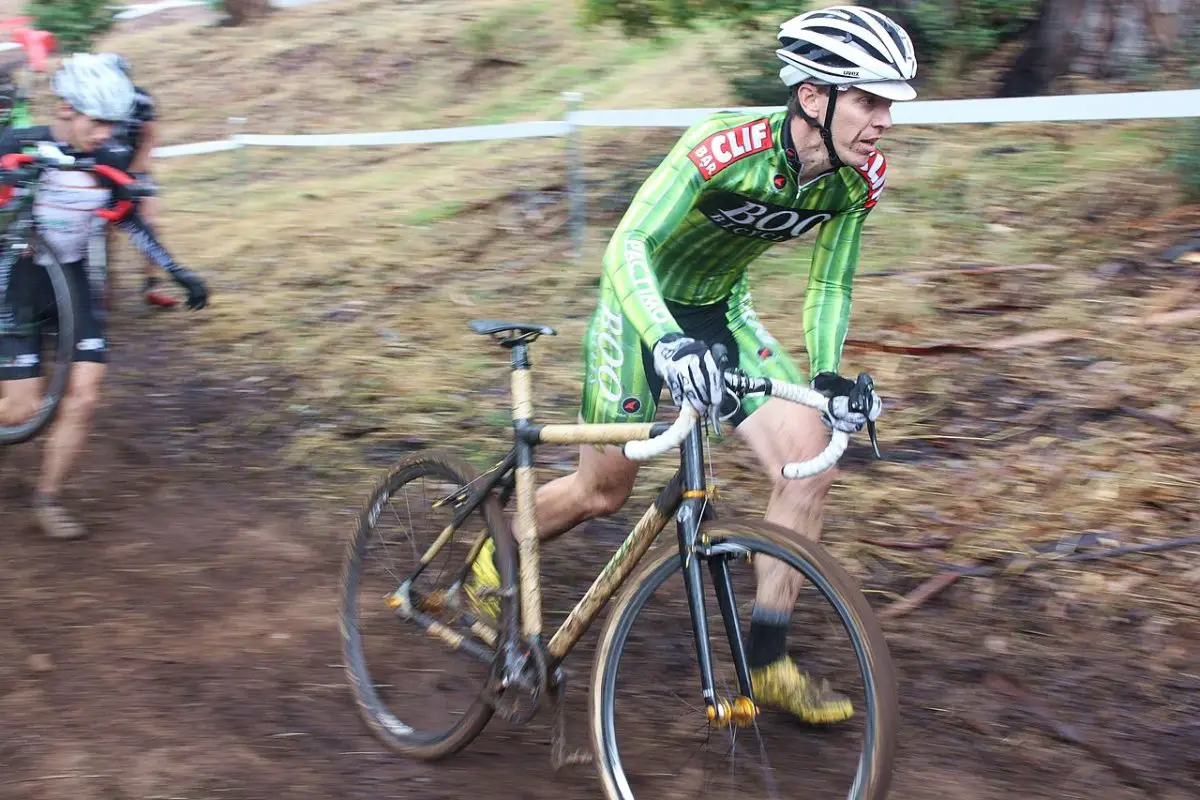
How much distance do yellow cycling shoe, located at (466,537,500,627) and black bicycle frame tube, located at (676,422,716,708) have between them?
0.81 meters

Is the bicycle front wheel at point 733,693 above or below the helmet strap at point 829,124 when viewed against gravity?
below

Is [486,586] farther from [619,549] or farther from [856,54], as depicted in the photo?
[856,54]

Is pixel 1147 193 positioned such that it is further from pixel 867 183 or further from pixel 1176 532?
pixel 867 183

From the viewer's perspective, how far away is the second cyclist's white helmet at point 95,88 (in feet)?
19.7

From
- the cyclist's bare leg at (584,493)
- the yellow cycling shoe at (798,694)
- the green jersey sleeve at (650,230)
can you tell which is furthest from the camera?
the cyclist's bare leg at (584,493)

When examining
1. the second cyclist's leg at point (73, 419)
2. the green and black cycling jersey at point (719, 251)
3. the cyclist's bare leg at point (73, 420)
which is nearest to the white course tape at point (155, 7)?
the second cyclist's leg at point (73, 419)

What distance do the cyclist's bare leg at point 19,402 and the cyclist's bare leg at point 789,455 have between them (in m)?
3.81

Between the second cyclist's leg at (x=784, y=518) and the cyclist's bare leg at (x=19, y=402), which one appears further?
the cyclist's bare leg at (x=19, y=402)

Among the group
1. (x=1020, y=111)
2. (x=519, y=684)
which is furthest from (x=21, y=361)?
(x=1020, y=111)

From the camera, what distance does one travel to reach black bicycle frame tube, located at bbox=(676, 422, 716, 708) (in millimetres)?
3104

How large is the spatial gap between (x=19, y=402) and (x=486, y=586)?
3.24m

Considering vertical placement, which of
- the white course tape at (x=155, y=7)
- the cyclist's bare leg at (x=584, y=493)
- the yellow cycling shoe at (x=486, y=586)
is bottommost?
the white course tape at (x=155, y=7)

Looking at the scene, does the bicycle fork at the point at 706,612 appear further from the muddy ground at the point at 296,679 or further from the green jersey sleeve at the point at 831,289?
the green jersey sleeve at the point at 831,289

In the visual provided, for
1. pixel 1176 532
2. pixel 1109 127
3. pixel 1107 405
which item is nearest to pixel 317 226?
pixel 1109 127
